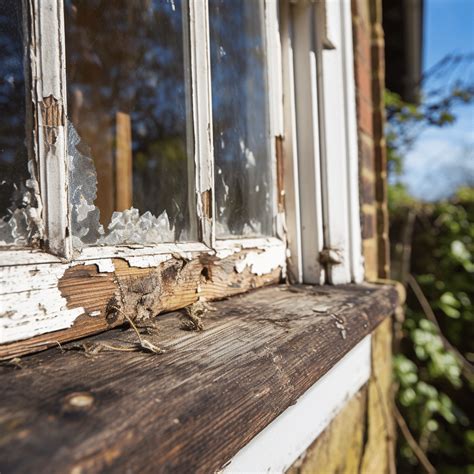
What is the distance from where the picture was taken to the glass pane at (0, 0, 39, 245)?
1.86 feet

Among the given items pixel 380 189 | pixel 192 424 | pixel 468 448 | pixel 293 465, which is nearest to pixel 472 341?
pixel 468 448

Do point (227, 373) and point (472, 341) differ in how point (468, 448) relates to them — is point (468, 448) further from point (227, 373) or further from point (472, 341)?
point (227, 373)

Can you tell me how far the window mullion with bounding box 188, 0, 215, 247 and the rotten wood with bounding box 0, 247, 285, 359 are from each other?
9 centimetres

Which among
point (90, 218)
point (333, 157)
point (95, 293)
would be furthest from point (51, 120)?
point (333, 157)

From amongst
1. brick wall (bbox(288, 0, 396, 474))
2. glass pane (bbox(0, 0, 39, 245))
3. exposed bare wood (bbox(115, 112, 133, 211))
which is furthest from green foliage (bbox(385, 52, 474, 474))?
glass pane (bbox(0, 0, 39, 245))

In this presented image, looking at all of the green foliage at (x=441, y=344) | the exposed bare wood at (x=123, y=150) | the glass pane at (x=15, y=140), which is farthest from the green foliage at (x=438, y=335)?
the glass pane at (x=15, y=140)

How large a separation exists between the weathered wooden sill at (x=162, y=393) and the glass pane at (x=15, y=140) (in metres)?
0.20

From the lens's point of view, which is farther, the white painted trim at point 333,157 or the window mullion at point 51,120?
the white painted trim at point 333,157

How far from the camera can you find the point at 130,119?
56.7 inches

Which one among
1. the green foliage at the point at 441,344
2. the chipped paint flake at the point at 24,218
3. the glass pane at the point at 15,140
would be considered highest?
the glass pane at the point at 15,140

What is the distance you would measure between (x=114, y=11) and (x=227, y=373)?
1.00 m

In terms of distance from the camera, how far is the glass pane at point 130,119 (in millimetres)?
702

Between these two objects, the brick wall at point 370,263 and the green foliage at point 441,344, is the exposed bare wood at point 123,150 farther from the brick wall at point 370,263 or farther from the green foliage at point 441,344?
the green foliage at point 441,344

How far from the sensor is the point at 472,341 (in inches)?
107
